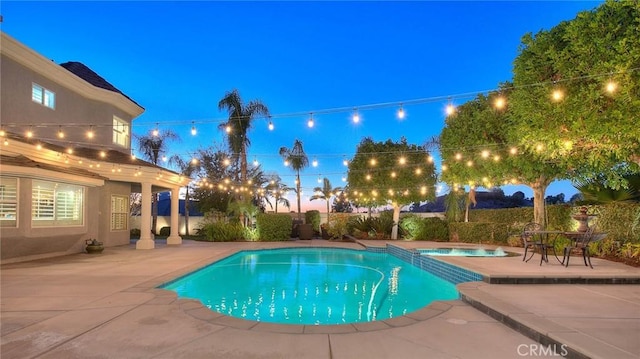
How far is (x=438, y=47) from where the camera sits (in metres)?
23.3

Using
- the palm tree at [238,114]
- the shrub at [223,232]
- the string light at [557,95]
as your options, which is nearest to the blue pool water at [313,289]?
the string light at [557,95]

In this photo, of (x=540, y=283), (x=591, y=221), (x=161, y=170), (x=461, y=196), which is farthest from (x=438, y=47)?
(x=540, y=283)

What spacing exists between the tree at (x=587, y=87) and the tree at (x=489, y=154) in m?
2.72

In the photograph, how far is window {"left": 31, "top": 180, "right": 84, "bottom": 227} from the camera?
34.4ft

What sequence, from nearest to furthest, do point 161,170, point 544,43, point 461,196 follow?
point 544,43
point 161,170
point 461,196

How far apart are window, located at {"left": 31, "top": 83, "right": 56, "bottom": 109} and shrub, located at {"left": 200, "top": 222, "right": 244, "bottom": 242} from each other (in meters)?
9.14

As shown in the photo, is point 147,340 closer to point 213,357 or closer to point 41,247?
point 213,357

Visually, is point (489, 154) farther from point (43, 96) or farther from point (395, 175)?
point (43, 96)

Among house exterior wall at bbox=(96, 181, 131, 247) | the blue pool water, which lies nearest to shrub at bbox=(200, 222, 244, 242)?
house exterior wall at bbox=(96, 181, 131, 247)

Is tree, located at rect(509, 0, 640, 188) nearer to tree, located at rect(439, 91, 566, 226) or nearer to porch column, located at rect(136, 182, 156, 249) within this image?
tree, located at rect(439, 91, 566, 226)

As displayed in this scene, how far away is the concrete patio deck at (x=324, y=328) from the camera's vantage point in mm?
3609

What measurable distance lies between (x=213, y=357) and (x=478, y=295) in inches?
155

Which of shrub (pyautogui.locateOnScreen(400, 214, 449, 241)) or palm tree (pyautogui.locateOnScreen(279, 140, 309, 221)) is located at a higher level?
palm tree (pyautogui.locateOnScreen(279, 140, 309, 221))

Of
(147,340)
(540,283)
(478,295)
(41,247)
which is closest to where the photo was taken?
(147,340)
